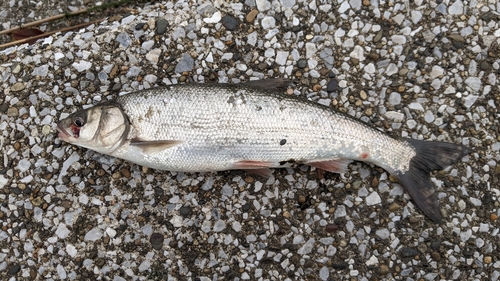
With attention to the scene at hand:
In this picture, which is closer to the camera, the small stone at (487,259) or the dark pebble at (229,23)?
the small stone at (487,259)

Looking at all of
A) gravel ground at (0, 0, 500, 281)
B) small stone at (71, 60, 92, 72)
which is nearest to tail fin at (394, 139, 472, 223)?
gravel ground at (0, 0, 500, 281)

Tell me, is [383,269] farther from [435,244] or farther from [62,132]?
[62,132]

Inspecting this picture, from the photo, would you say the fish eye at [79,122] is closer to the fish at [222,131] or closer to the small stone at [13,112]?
the fish at [222,131]

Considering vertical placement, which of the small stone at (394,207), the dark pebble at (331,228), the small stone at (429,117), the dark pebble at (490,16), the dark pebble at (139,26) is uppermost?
the dark pebble at (490,16)

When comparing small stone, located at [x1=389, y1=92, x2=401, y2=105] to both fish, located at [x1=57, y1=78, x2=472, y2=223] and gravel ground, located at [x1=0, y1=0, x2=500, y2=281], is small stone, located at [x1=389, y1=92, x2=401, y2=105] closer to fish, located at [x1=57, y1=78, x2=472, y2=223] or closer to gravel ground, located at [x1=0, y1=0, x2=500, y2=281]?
gravel ground, located at [x1=0, y1=0, x2=500, y2=281]

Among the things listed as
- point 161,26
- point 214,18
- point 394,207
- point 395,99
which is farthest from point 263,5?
point 394,207

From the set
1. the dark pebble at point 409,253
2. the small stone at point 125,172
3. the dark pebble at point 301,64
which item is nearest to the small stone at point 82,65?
the small stone at point 125,172
